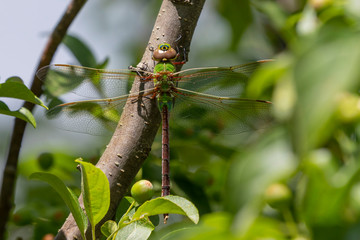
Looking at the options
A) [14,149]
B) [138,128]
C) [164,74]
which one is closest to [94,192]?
[138,128]

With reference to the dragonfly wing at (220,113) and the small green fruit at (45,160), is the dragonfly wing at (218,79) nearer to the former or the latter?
the dragonfly wing at (220,113)

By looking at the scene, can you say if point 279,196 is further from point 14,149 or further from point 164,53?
point 14,149

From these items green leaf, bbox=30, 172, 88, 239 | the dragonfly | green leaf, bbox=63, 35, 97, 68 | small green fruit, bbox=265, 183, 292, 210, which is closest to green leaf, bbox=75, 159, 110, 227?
green leaf, bbox=30, 172, 88, 239

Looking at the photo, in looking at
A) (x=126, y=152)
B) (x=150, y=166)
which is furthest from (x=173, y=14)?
(x=150, y=166)

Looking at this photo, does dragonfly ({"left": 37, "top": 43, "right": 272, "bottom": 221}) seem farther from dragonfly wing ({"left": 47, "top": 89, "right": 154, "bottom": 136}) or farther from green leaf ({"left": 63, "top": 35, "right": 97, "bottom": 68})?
green leaf ({"left": 63, "top": 35, "right": 97, "bottom": 68})

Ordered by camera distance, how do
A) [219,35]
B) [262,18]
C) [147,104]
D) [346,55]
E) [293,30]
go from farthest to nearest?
[219,35]
[262,18]
[147,104]
[293,30]
[346,55]

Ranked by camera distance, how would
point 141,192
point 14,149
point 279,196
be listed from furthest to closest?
point 14,149 → point 141,192 → point 279,196

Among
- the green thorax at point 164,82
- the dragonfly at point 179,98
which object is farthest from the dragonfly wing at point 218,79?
the green thorax at point 164,82

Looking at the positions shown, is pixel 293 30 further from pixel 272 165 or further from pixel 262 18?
pixel 262 18
